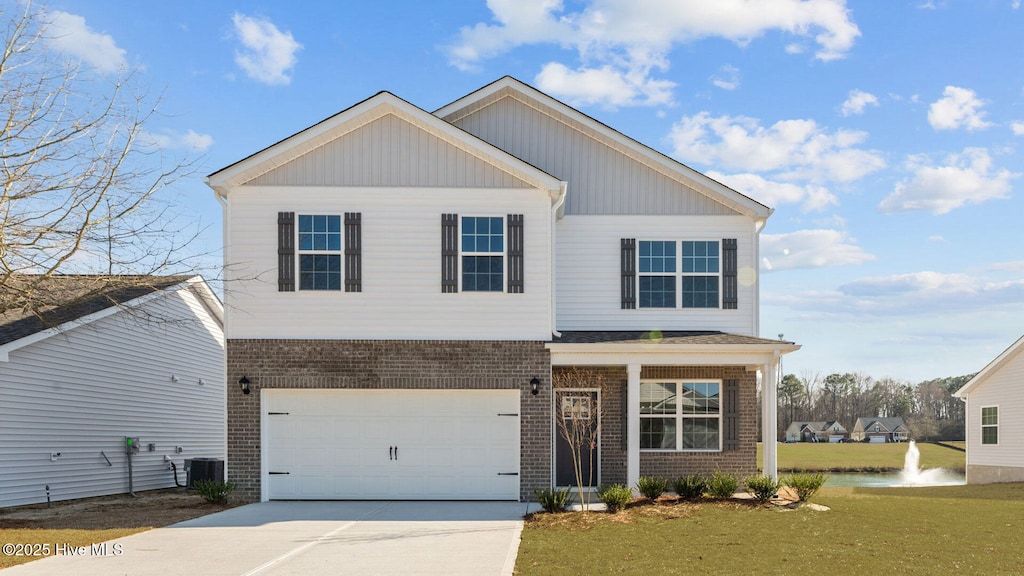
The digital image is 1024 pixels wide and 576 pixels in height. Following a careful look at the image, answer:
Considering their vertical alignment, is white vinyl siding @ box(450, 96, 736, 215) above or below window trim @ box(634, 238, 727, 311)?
above

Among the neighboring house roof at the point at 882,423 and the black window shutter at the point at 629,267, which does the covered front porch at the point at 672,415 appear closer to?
the black window shutter at the point at 629,267

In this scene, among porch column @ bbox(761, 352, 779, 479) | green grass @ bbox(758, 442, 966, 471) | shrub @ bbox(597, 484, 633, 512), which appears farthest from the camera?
green grass @ bbox(758, 442, 966, 471)

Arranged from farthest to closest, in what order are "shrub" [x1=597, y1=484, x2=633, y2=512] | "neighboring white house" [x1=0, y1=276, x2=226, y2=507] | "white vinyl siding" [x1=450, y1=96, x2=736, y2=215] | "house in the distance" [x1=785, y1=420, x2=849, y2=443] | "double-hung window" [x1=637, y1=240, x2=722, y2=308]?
"house in the distance" [x1=785, y1=420, x2=849, y2=443]
"white vinyl siding" [x1=450, y1=96, x2=736, y2=215]
"double-hung window" [x1=637, y1=240, x2=722, y2=308]
"neighboring white house" [x1=0, y1=276, x2=226, y2=507]
"shrub" [x1=597, y1=484, x2=633, y2=512]

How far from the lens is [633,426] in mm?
16297

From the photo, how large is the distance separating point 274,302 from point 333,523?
4680mm

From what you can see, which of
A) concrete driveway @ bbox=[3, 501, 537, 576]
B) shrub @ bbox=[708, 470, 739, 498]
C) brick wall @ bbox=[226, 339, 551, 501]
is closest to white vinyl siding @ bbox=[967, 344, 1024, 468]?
shrub @ bbox=[708, 470, 739, 498]

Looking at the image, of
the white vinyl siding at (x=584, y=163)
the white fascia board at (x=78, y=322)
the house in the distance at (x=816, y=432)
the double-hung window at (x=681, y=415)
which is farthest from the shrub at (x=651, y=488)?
the house in the distance at (x=816, y=432)

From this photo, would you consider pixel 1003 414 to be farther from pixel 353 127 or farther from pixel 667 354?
pixel 353 127

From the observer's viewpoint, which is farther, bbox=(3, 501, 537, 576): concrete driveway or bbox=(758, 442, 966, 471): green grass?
bbox=(758, 442, 966, 471): green grass

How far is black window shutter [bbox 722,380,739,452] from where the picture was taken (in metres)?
17.7

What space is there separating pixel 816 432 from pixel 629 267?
8360cm

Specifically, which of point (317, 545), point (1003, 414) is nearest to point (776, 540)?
point (317, 545)

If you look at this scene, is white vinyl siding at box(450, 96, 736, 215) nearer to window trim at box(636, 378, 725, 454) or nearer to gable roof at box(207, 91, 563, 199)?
gable roof at box(207, 91, 563, 199)

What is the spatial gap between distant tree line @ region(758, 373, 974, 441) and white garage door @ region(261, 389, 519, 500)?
8366 cm
